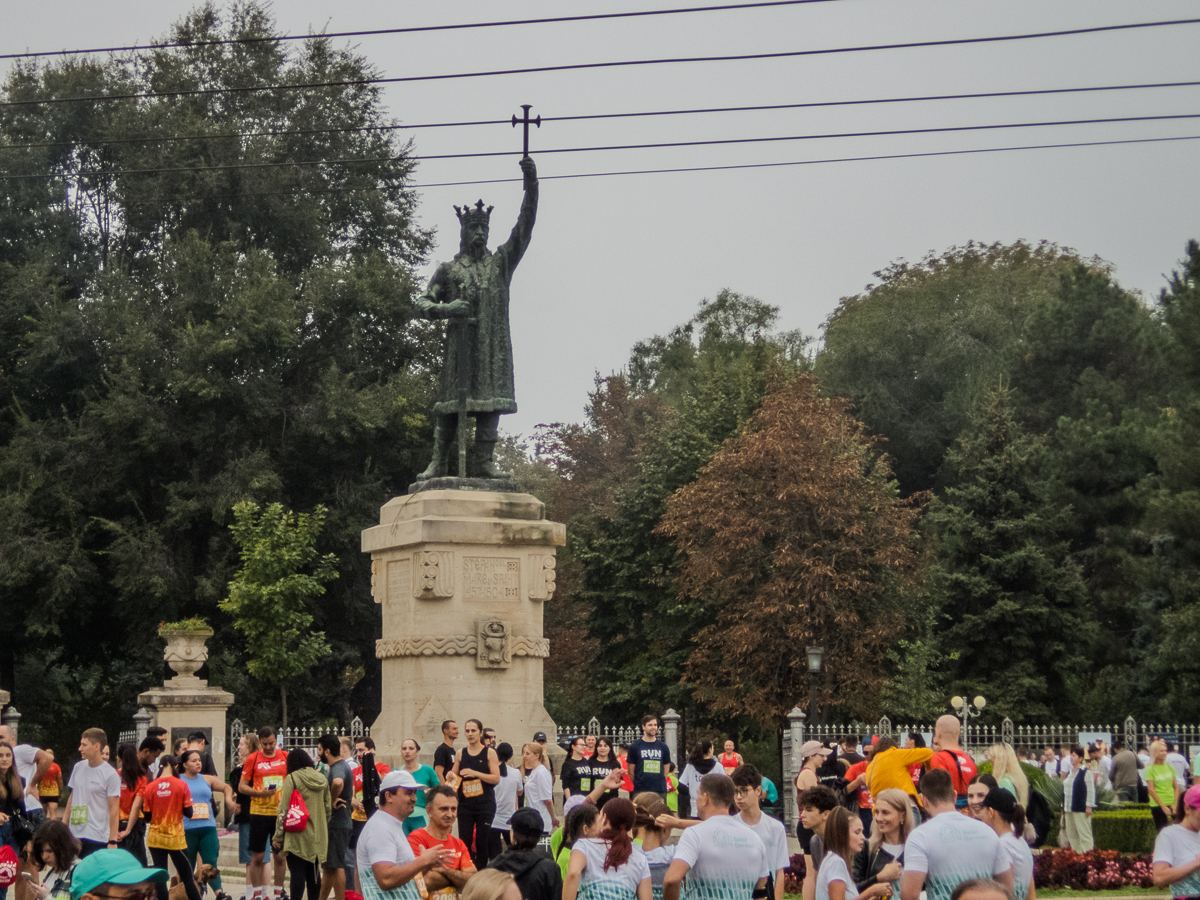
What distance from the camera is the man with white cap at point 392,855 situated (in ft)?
30.0

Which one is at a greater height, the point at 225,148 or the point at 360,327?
the point at 225,148

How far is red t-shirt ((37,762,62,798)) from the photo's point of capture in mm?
15109

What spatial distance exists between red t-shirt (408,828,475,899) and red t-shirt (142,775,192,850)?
17.0ft

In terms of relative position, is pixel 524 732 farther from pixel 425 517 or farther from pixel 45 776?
pixel 45 776

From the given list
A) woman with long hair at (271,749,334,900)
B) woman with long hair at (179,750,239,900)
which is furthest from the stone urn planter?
woman with long hair at (271,749,334,900)

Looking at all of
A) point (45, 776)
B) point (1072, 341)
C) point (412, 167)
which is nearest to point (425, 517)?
point (45, 776)

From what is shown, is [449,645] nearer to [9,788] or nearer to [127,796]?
[127,796]

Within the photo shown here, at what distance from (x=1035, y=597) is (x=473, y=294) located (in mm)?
28008

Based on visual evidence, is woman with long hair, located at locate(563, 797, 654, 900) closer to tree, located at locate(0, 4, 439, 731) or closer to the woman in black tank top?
the woman in black tank top

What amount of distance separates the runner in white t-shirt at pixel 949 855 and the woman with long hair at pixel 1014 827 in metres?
0.84

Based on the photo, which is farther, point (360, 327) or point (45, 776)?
point (360, 327)

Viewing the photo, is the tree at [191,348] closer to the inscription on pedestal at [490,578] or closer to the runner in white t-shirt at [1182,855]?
the inscription on pedestal at [490,578]

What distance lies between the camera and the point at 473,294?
20000 millimetres

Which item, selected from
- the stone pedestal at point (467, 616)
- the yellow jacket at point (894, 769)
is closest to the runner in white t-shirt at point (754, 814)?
the yellow jacket at point (894, 769)
